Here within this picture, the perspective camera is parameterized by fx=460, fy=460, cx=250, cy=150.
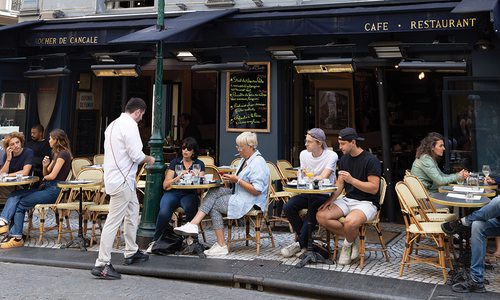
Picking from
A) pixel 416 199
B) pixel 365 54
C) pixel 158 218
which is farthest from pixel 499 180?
pixel 158 218

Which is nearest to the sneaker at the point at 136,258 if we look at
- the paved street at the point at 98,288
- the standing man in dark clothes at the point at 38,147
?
the paved street at the point at 98,288

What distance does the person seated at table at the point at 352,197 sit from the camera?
5395 mm

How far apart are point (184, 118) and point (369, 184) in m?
6.54

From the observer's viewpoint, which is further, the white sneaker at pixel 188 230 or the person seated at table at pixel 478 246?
the white sneaker at pixel 188 230

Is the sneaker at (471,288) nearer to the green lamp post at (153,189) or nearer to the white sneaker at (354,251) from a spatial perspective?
the white sneaker at (354,251)

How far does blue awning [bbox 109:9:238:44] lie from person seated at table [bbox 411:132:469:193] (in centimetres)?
401

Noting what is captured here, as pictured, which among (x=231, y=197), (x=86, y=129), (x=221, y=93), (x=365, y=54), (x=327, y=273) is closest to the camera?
(x=327, y=273)

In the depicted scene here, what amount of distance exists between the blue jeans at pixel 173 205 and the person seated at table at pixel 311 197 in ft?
4.21

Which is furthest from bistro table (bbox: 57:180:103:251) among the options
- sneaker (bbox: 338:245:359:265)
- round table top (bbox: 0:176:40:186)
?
sneaker (bbox: 338:245:359:265)

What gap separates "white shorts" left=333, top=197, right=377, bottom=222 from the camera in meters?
5.45

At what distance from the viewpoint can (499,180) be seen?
630 cm

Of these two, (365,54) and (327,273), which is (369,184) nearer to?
(327,273)

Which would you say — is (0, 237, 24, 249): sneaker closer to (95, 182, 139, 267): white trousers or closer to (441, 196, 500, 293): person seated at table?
(95, 182, 139, 267): white trousers

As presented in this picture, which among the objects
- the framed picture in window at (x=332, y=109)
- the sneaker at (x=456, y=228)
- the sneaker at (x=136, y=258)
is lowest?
the sneaker at (x=136, y=258)
